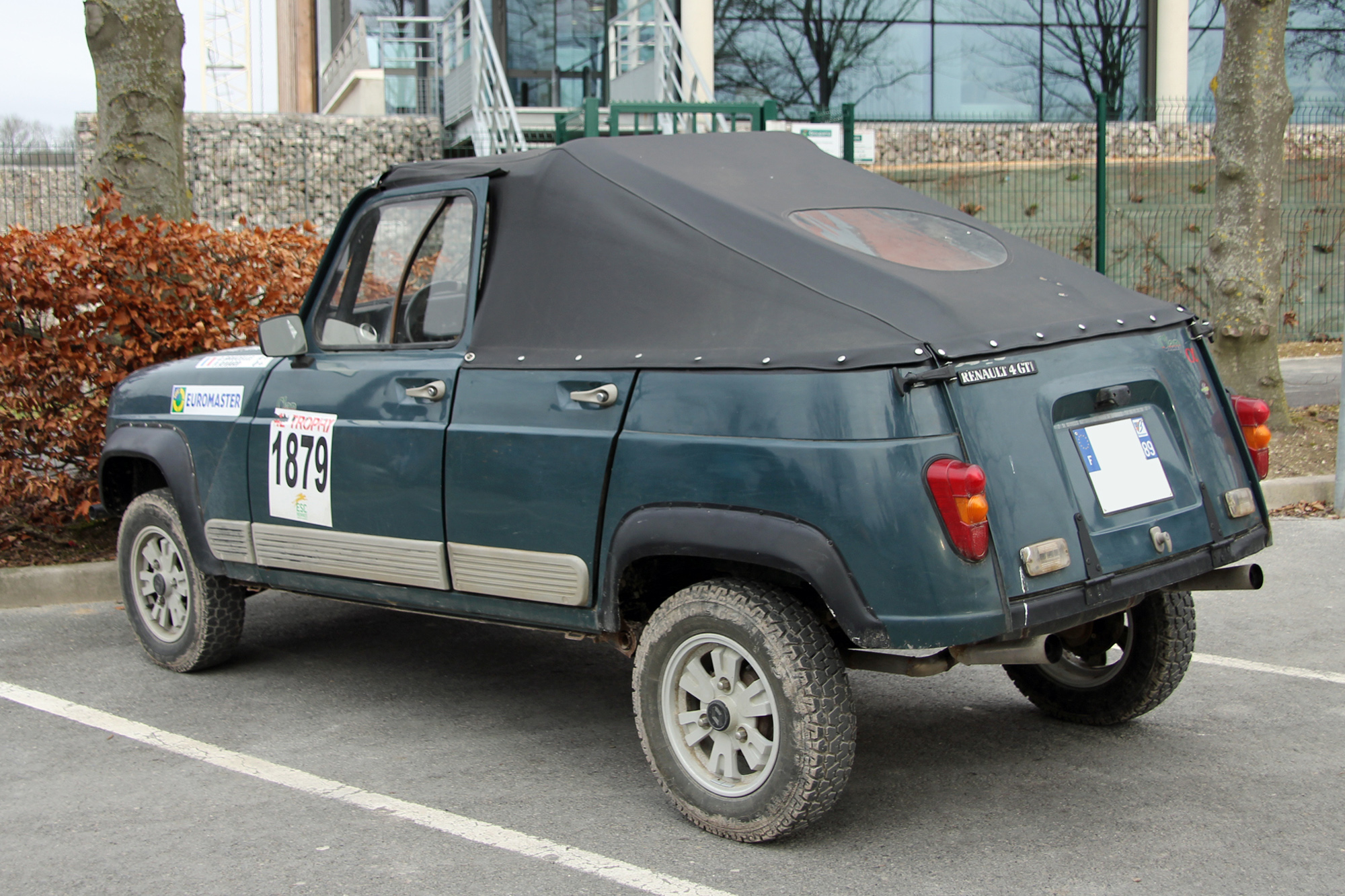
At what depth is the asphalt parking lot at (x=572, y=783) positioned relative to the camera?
3469 millimetres

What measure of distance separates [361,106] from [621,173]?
20.4 m

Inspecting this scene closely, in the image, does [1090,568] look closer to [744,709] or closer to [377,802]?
[744,709]

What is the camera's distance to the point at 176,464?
5332mm

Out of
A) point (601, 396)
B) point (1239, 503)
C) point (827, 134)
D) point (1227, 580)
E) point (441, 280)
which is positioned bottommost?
point (1227, 580)

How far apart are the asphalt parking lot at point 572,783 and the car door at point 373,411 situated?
2.14ft

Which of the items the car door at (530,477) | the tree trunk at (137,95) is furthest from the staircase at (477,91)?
the car door at (530,477)

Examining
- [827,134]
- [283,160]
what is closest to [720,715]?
[827,134]

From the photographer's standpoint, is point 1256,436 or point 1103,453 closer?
point 1103,453

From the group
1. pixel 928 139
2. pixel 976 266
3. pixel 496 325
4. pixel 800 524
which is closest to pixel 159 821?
pixel 496 325

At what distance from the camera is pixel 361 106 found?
23172 mm

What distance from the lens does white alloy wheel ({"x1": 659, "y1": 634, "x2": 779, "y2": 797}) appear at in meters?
3.62

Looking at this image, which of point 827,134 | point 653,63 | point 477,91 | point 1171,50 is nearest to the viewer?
point 827,134

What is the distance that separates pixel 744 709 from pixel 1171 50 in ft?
75.8

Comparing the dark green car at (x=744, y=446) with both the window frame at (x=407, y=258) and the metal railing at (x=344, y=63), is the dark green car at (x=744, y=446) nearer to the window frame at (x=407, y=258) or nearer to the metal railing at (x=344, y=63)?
the window frame at (x=407, y=258)
